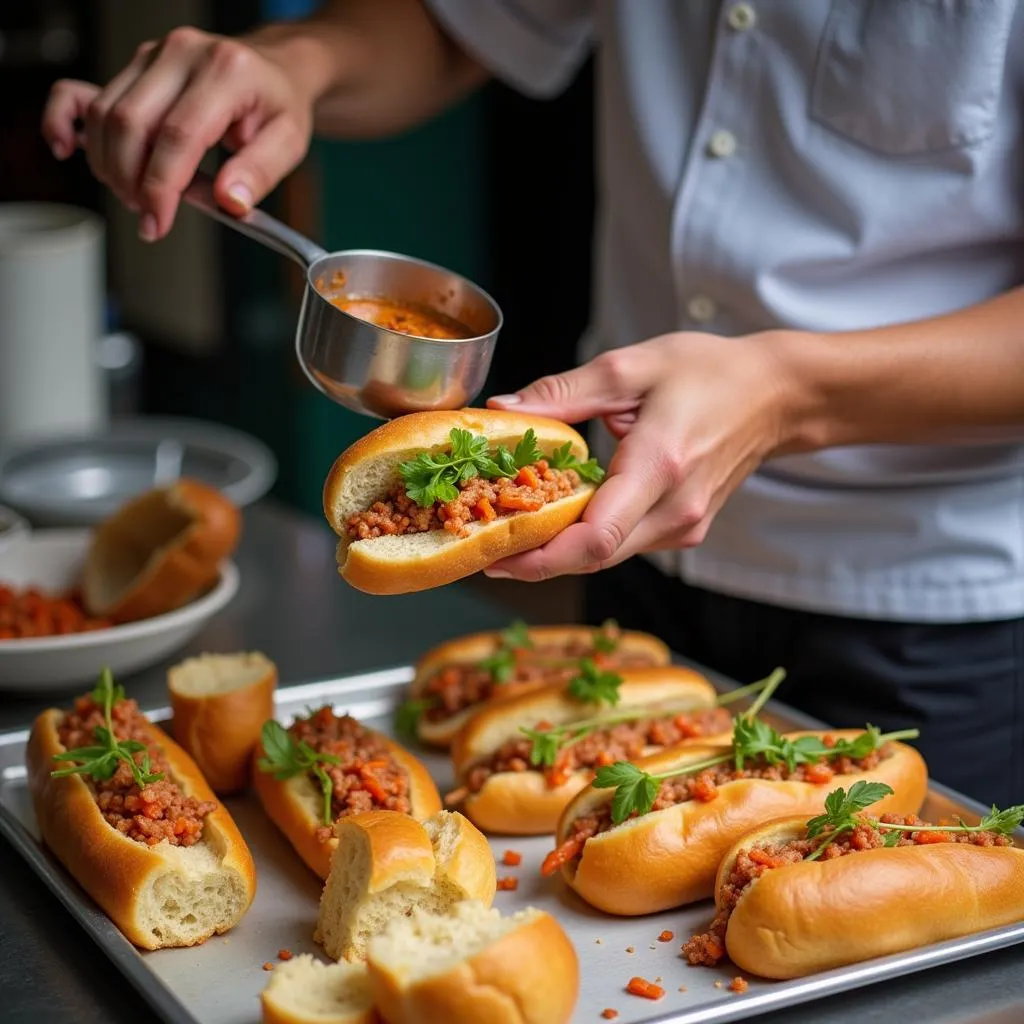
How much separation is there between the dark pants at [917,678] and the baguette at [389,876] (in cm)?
99

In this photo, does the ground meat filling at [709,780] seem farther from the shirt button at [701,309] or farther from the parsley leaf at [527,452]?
the shirt button at [701,309]

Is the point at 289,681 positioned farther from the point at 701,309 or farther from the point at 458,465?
the point at 701,309

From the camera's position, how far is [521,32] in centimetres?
326

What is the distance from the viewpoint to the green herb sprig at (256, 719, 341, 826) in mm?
2340

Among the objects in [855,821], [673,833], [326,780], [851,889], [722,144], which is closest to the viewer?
[851,889]

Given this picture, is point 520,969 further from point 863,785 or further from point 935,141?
point 935,141

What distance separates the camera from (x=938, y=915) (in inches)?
77.0

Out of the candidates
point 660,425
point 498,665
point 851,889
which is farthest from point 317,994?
point 498,665

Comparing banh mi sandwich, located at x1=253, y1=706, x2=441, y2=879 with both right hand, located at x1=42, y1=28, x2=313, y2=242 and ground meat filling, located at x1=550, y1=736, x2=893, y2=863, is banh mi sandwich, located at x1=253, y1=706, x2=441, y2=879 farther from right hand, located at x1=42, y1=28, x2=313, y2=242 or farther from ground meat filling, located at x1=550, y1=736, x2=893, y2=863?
right hand, located at x1=42, y1=28, x2=313, y2=242

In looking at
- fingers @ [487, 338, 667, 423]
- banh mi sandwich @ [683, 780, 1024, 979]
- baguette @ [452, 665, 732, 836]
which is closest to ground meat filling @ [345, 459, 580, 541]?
fingers @ [487, 338, 667, 423]

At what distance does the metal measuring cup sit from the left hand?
0.10 m

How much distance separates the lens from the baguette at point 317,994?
1.75m

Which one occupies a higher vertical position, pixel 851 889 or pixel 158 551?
pixel 851 889

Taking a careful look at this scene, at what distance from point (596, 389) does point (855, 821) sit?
2.35 ft
